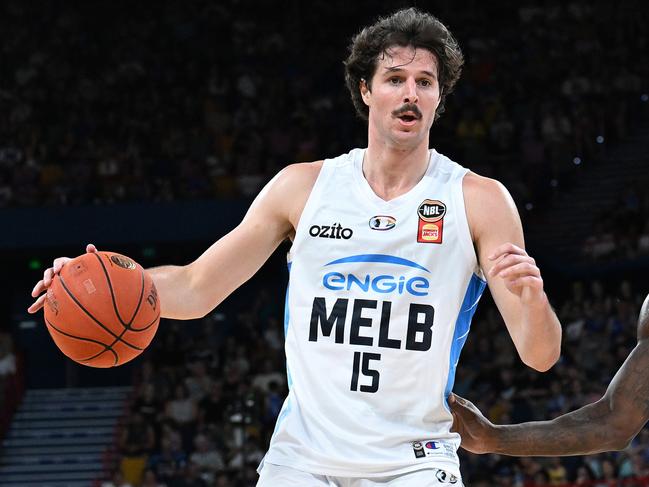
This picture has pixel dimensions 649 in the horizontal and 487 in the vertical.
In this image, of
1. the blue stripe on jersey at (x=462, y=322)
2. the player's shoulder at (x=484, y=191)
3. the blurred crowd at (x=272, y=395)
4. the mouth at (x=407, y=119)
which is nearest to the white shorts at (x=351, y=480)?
the blue stripe on jersey at (x=462, y=322)

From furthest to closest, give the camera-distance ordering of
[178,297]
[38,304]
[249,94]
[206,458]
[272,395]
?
1. [249,94]
2. [272,395]
3. [206,458]
4. [178,297]
5. [38,304]

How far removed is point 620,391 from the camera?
4902 mm

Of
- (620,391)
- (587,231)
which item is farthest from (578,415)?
(587,231)

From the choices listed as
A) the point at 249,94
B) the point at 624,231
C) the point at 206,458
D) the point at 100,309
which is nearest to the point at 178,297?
the point at 100,309

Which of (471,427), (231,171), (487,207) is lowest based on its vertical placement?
(471,427)

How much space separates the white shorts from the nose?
1.39m

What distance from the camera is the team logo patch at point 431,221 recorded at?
171 inches

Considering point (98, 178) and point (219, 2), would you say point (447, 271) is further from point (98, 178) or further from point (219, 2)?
point (219, 2)

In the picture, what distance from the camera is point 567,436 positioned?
196 inches

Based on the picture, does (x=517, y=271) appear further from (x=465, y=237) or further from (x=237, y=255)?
(x=237, y=255)

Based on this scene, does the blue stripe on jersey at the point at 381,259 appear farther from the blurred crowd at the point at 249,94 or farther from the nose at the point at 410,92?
the blurred crowd at the point at 249,94

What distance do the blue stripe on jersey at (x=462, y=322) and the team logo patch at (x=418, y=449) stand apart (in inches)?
9.7

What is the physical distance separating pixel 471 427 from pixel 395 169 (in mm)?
1130

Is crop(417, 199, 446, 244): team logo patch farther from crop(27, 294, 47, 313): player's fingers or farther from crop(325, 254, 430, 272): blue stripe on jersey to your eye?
crop(27, 294, 47, 313): player's fingers
